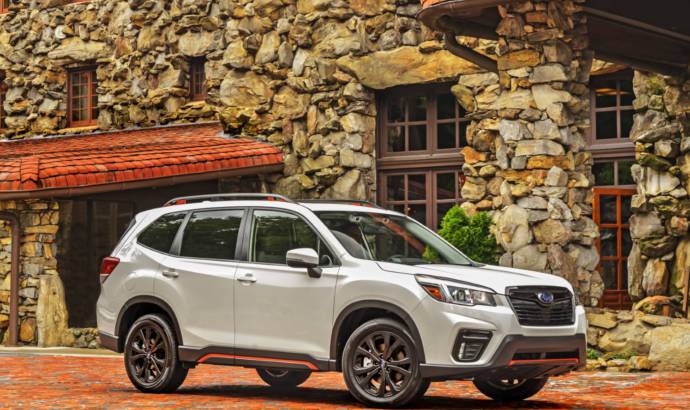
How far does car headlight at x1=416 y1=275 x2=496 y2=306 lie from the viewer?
9750 mm

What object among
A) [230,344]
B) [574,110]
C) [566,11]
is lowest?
[230,344]

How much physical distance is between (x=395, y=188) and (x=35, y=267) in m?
6.42

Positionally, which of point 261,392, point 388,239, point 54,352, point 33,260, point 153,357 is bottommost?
point 54,352

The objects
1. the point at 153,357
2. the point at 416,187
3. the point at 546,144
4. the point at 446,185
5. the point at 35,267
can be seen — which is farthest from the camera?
the point at 416,187

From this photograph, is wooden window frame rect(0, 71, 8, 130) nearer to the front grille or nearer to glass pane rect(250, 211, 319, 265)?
glass pane rect(250, 211, 319, 265)

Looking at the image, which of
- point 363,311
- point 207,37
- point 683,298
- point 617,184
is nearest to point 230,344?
point 363,311

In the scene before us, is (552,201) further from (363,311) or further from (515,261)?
(363,311)

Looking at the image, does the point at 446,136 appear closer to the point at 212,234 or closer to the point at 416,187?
the point at 416,187

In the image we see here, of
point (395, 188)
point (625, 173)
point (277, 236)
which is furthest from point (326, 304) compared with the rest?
point (395, 188)

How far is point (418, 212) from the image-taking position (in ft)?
72.8

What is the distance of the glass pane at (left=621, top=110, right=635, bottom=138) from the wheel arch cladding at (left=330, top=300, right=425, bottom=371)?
11054 millimetres

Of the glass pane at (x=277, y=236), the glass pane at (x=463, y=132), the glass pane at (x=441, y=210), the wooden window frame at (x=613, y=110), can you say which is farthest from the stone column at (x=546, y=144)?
the glass pane at (x=277, y=236)

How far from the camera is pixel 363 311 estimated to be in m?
10.3

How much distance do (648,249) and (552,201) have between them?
314 cm
